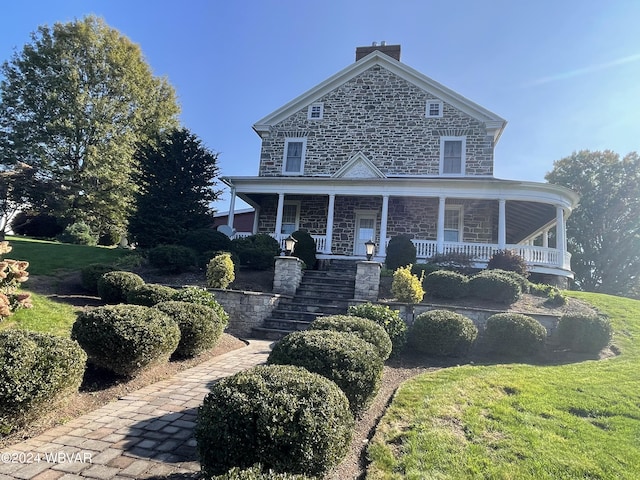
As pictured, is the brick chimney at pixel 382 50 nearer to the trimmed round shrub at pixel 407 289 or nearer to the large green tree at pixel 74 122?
the large green tree at pixel 74 122

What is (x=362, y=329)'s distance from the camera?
18.8ft

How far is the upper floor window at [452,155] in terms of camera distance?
1767cm

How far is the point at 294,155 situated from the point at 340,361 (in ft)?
53.6

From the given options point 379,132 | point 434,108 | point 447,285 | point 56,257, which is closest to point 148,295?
point 447,285

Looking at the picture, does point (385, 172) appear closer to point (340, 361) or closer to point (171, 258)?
point (171, 258)

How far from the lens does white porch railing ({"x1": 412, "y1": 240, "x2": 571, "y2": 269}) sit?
46.8 feet

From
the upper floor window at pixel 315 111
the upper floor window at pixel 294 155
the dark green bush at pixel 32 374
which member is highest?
the upper floor window at pixel 315 111

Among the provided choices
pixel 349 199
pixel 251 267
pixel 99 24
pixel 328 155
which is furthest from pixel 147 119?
pixel 251 267

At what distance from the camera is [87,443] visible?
3430mm

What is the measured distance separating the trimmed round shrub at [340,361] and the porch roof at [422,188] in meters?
11.7

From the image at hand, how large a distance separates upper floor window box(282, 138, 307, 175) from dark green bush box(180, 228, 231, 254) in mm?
6757

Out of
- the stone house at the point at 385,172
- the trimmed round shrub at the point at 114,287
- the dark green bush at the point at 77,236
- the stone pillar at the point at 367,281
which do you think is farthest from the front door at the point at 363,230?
the dark green bush at the point at 77,236

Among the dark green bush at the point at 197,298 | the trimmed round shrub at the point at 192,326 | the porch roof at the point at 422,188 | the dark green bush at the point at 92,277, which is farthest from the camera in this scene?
the porch roof at the point at 422,188

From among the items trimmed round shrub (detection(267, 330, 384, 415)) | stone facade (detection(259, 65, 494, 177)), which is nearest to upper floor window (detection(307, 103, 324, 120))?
stone facade (detection(259, 65, 494, 177))
